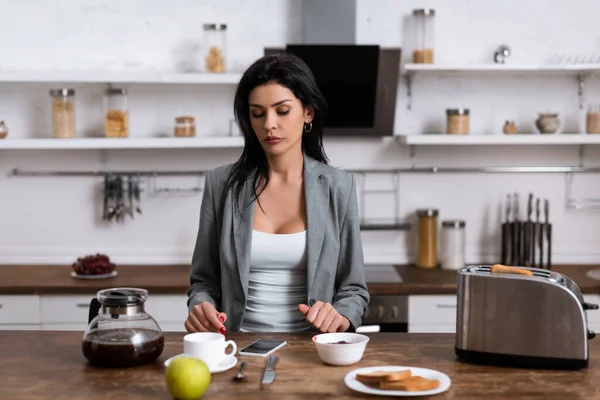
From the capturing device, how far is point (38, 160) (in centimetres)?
413

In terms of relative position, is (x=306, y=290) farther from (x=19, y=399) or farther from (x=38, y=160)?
(x=38, y=160)

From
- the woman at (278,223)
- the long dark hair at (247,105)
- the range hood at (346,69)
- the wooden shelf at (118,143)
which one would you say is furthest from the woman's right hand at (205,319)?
the range hood at (346,69)

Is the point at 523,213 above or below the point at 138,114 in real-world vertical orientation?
below

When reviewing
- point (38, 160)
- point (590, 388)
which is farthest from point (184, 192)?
point (590, 388)

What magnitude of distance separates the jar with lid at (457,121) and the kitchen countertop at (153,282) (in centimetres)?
70

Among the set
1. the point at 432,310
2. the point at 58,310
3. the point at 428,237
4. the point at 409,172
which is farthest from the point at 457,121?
the point at 58,310

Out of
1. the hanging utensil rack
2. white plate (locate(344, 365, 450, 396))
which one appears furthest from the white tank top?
the hanging utensil rack

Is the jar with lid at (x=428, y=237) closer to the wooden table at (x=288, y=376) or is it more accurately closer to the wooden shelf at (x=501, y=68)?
the wooden shelf at (x=501, y=68)

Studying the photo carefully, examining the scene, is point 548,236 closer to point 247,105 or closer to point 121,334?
point 247,105

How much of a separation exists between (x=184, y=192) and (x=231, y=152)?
327 millimetres

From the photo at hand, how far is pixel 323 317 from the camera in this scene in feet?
6.62

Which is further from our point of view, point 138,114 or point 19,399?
point 138,114

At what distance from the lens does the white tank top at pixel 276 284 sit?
2.26m

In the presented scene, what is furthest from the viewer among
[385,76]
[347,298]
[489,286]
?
[385,76]
